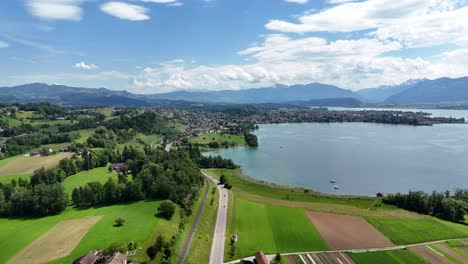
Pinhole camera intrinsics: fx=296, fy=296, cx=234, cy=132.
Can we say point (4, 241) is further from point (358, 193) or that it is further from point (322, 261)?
point (358, 193)

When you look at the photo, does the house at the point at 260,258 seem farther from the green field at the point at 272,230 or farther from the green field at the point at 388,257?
the green field at the point at 388,257

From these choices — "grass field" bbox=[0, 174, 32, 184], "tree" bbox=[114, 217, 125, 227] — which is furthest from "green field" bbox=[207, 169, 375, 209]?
"grass field" bbox=[0, 174, 32, 184]

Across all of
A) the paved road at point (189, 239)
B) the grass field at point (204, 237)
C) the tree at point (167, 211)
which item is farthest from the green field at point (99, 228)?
the grass field at point (204, 237)

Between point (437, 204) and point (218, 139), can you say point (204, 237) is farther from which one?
point (218, 139)

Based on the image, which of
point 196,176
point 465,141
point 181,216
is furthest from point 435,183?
point 465,141

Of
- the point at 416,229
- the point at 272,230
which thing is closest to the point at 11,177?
the point at 272,230

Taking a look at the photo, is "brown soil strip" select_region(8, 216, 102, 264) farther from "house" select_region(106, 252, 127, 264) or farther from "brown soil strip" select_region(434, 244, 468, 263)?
"brown soil strip" select_region(434, 244, 468, 263)
